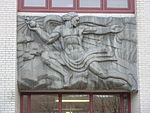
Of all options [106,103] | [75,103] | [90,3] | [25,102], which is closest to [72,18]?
[90,3]

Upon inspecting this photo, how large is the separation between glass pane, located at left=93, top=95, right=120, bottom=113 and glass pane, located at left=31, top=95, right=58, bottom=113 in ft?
4.84

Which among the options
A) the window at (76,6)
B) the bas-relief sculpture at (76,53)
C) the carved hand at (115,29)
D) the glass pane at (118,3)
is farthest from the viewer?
the glass pane at (118,3)

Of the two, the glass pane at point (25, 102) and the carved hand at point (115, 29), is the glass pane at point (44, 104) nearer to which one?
the glass pane at point (25, 102)

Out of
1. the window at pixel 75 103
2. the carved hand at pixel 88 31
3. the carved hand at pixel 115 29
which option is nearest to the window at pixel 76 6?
the carved hand at pixel 115 29

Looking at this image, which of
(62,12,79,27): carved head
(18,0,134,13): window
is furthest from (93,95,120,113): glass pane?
(18,0,134,13): window

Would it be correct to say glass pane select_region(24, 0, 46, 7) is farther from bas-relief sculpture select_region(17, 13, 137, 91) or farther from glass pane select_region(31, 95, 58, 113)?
glass pane select_region(31, 95, 58, 113)

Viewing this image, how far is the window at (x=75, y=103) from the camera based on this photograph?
536 inches

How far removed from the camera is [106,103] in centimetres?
1384

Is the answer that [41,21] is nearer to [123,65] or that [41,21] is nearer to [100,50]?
[100,50]

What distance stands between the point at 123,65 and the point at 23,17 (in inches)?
154

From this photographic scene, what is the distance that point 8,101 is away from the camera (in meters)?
12.5

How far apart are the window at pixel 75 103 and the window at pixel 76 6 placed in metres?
3.07

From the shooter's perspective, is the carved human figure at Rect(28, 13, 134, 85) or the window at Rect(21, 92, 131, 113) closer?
the carved human figure at Rect(28, 13, 134, 85)

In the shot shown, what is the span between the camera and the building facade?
12.6 m
